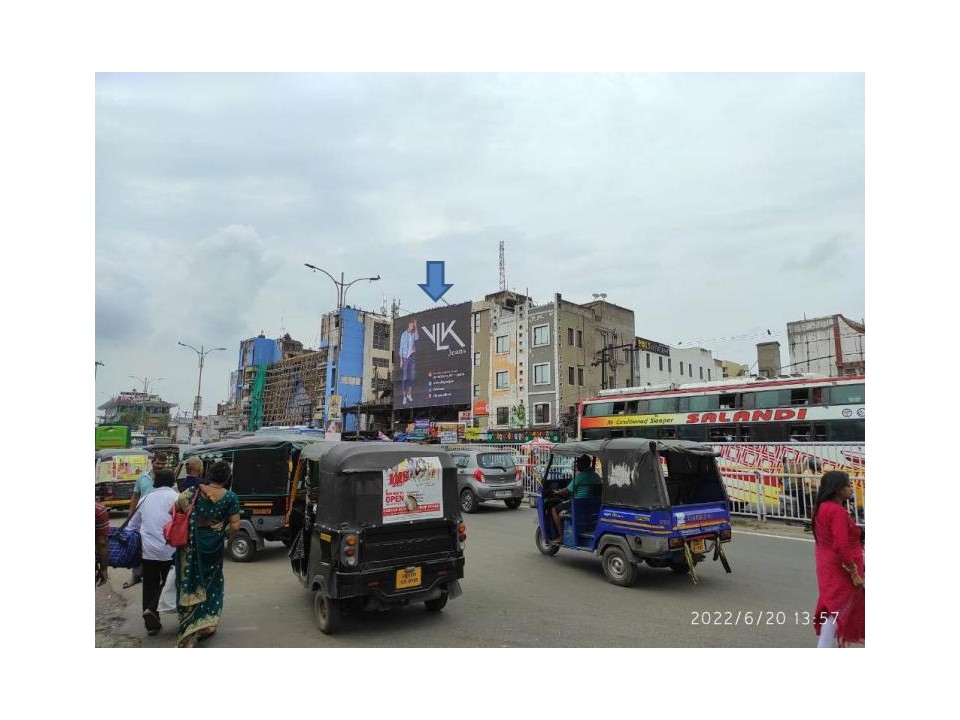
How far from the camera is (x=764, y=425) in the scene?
1919cm

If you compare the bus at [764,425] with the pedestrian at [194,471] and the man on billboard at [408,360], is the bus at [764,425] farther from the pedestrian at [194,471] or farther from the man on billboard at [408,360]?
the man on billboard at [408,360]

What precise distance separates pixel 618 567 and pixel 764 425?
45.8 feet

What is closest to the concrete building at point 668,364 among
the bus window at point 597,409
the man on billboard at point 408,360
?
the bus window at point 597,409

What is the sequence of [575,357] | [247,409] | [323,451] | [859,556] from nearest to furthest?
[859,556] → [323,451] → [575,357] → [247,409]

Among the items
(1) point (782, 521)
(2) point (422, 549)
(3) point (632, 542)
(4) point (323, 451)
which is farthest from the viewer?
(1) point (782, 521)

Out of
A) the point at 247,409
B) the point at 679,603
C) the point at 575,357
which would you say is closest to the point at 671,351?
the point at 575,357

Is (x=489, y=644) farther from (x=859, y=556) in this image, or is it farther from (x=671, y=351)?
(x=671, y=351)

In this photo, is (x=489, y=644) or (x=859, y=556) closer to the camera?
(x=859, y=556)

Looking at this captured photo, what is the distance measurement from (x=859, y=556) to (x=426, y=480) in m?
3.96

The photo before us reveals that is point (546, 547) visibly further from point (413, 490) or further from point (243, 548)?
point (243, 548)

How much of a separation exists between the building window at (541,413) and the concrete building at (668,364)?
892cm

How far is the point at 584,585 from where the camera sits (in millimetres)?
7648

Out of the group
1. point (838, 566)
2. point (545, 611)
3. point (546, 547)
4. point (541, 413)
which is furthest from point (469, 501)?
point (541, 413)
